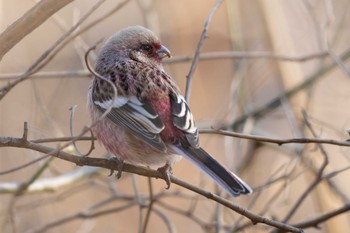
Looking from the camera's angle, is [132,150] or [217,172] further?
[132,150]

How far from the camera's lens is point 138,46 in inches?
183

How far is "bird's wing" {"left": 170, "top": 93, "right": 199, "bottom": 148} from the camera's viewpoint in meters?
3.72

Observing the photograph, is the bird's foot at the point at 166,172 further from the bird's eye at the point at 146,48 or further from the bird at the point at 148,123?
the bird's eye at the point at 146,48

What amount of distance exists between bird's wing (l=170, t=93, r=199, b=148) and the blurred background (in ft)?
2.24

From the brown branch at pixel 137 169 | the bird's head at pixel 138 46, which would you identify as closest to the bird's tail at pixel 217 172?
the brown branch at pixel 137 169

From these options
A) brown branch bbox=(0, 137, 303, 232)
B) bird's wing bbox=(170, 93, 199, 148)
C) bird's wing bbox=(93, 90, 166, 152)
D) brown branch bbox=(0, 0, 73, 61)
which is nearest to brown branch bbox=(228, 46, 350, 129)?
bird's wing bbox=(170, 93, 199, 148)

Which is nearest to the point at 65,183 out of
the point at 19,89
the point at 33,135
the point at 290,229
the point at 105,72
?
the point at 33,135

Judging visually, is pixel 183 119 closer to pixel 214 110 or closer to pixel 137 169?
pixel 137 169

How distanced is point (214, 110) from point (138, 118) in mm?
4036

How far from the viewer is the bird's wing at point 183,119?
3.72 meters

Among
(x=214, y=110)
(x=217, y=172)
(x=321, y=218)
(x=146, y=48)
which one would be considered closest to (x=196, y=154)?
(x=217, y=172)

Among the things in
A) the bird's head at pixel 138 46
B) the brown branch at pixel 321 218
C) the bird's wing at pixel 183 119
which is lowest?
the brown branch at pixel 321 218

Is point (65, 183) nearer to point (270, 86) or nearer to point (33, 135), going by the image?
point (33, 135)

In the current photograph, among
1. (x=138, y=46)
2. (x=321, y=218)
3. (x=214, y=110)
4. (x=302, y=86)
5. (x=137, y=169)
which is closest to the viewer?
(x=137, y=169)
